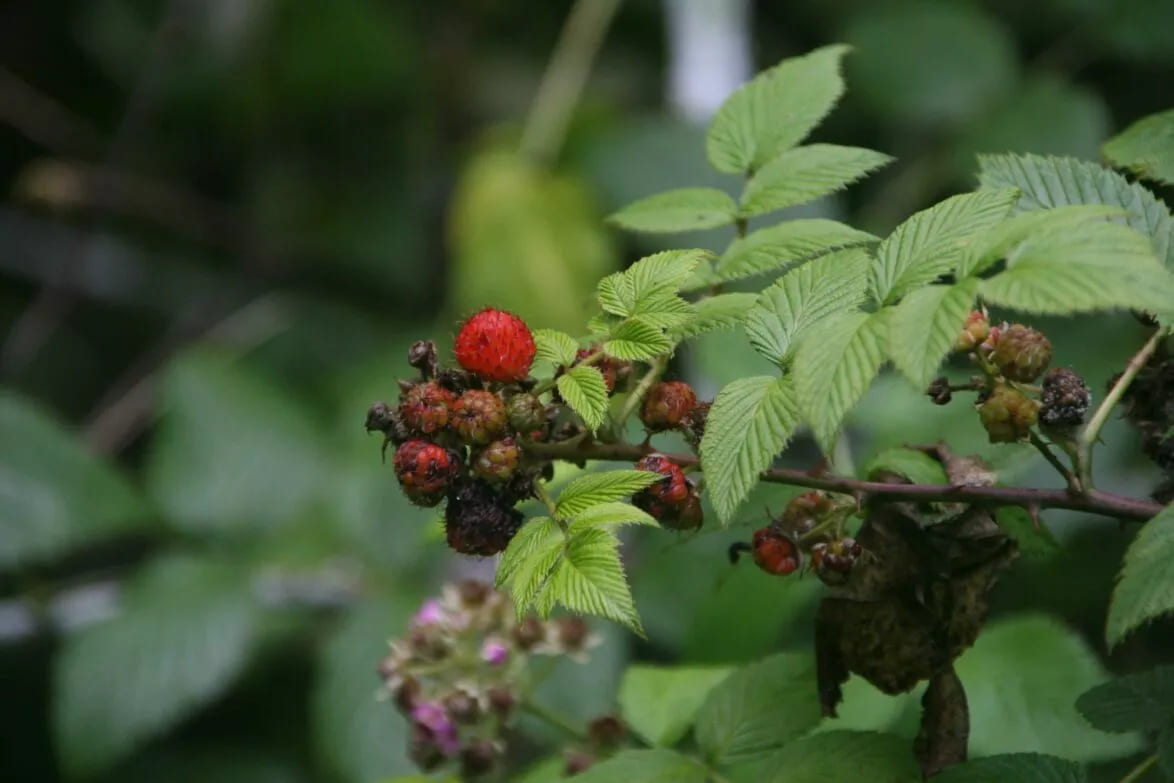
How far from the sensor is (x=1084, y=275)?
549 mm

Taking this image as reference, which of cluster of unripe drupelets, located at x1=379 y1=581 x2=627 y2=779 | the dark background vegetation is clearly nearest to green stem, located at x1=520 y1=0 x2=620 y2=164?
the dark background vegetation

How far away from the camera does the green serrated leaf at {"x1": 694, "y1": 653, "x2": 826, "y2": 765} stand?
804 millimetres

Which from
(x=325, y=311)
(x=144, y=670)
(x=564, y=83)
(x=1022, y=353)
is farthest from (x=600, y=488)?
(x=325, y=311)

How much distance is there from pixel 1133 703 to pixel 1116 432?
3.17 ft

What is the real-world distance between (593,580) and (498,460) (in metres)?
0.09

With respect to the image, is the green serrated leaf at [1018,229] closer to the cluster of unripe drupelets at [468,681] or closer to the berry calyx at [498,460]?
the berry calyx at [498,460]

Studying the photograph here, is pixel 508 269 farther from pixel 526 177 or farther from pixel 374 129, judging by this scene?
pixel 374 129

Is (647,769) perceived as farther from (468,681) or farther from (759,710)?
(468,681)

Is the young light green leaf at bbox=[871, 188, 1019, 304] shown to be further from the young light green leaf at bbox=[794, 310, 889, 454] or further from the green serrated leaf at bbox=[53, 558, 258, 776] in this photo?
the green serrated leaf at bbox=[53, 558, 258, 776]

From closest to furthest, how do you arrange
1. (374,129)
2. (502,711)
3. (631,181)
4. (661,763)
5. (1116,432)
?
(661,763)
(502,711)
(1116,432)
(631,181)
(374,129)

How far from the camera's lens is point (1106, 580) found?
68.7 inches

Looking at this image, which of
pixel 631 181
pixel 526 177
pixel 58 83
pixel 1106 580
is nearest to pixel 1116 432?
pixel 1106 580

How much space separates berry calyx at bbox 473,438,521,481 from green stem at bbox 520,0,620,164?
189cm

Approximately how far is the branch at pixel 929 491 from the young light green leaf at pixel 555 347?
0.05 meters
